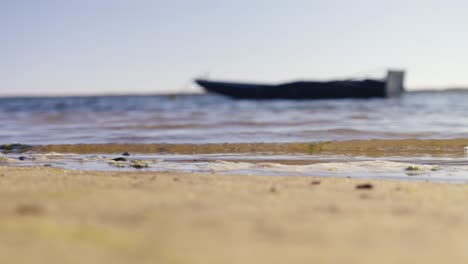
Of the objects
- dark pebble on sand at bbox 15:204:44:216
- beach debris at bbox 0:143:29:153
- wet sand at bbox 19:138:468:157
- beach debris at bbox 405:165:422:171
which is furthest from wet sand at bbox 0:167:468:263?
beach debris at bbox 0:143:29:153

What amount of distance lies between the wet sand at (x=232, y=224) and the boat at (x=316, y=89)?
1415 inches

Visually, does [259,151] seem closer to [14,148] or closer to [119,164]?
[119,164]

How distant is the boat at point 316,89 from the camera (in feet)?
133

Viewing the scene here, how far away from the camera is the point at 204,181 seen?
5.75 metres

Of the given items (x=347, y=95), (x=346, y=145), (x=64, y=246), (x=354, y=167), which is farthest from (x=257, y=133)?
(x=347, y=95)

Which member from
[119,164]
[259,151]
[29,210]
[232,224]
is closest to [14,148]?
[119,164]

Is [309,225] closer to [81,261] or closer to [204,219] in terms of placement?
[204,219]

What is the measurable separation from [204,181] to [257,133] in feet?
29.5

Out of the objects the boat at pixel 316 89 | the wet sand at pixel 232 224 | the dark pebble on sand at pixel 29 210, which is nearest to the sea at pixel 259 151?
the wet sand at pixel 232 224

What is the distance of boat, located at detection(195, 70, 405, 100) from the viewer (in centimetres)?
4050

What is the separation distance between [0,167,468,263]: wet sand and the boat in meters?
35.9

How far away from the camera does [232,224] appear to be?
3.59 meters

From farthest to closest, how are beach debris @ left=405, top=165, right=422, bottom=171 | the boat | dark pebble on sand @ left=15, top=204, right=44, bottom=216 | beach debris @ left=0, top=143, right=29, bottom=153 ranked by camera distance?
the boat < beach debris @ left=0, top=143, right=29, bottom=153 < beach debris @ left=405, top=165, right=422, bottom=171 < dark pebble on sand @ left=15, top=204, right=44, bottom=216

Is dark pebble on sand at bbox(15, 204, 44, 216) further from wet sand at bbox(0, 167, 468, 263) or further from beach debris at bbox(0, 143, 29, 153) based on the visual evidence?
beach debris at bbox(0, 143, 29, 153)
